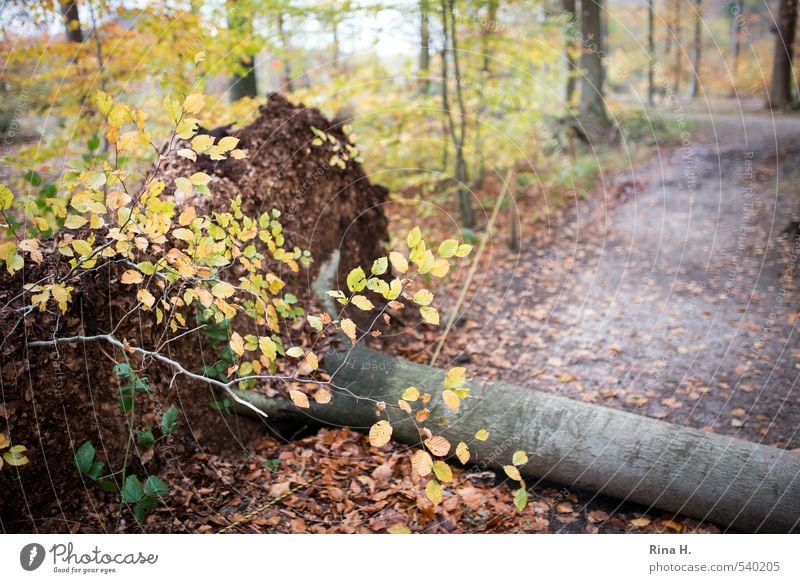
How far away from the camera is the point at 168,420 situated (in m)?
3.07

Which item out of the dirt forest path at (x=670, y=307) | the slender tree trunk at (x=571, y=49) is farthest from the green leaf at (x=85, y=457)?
the slender tree trunk at (x=571, y=49)

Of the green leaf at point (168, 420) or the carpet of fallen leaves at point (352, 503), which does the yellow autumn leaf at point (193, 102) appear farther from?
the carpet of fallen leaves at point (352, 503)

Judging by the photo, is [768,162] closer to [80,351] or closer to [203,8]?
[203,8]

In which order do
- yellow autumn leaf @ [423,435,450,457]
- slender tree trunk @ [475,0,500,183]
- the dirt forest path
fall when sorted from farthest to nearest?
slender tree trunk @ [475,0,500,183], the dirt forest path, yellow autumn leaf @ [423,435,450,457]

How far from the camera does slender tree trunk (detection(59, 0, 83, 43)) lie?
17.9ft

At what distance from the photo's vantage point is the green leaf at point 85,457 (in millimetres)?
Result: 2787

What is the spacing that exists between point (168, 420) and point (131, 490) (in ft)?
1.36

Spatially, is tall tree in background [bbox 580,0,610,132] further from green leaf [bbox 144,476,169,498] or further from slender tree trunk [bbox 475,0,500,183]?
green leaf [bbox 144,476,169,498]

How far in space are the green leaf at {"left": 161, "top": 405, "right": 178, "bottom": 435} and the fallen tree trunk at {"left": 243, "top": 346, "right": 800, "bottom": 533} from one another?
0.60m

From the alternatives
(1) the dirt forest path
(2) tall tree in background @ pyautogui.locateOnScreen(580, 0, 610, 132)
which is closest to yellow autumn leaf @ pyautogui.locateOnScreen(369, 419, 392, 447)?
(1) the dirt forest path

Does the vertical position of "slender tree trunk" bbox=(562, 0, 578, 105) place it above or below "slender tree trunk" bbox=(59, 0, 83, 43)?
below

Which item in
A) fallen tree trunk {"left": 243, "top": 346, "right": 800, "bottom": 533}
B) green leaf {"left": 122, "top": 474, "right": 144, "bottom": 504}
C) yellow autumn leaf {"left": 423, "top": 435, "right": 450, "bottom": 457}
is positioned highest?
yellow autumn leaf {"left": 423, "top": 435, "right": 450, "bottom": 457}

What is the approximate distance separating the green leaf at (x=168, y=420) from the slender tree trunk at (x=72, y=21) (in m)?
4.19

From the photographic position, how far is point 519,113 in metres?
8.51
